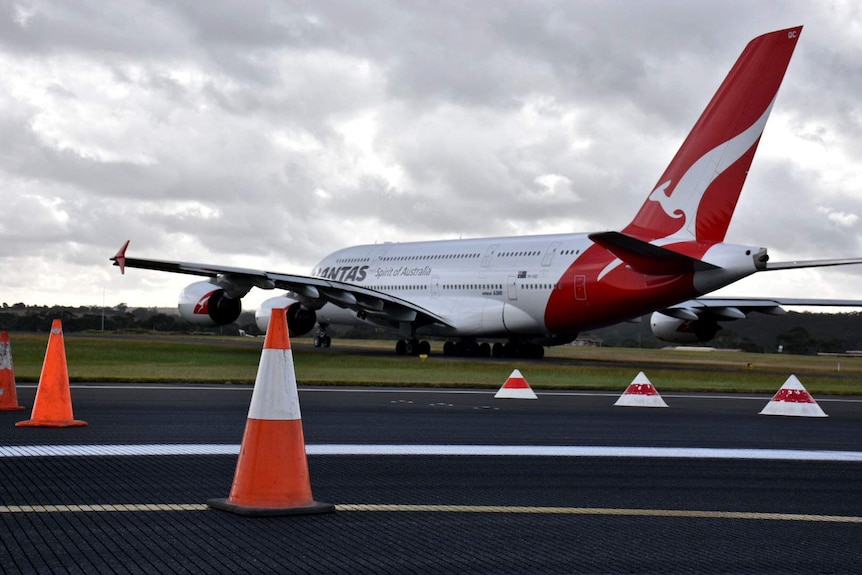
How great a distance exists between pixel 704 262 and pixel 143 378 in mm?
12527

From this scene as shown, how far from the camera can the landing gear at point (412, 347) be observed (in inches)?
1463

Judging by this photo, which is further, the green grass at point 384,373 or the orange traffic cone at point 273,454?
the green grass at point 384,373

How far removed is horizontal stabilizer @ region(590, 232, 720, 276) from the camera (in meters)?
24.8

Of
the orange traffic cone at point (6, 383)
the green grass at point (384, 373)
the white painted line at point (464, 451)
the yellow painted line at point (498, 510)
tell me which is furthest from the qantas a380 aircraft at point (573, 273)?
the yellow painted line at point (498, 510)

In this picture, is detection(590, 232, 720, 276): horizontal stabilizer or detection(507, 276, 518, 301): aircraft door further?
detection(507, 276, 518, 301): aircraft door

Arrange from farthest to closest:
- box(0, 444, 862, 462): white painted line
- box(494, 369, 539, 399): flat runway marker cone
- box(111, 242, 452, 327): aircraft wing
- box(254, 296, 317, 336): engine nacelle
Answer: box(254, 296, 317, 336): engine nacelle < box(111, 242, 452, 327): aircraft wing < box(494, 369, 539, 399): flat runway marker cone < box(0, 444, 862, 462): white painted line

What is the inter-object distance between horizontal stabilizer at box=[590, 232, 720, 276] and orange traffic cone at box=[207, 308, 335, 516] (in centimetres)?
1847

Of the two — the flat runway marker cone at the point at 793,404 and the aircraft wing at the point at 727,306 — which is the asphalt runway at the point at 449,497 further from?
the aircraft wing at the point at 727,306

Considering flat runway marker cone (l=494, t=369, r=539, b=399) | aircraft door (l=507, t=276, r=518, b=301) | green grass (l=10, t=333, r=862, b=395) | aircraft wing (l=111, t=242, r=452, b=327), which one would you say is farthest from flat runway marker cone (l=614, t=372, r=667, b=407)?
aircraft door (l=507, t=276, r=518, b=301)

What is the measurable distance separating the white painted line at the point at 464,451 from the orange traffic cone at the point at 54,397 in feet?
5.55

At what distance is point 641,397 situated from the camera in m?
15.6

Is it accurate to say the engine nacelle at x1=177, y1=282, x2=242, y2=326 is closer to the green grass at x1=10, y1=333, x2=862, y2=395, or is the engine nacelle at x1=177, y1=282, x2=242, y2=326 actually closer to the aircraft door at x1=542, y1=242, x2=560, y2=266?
the green grass at x1=10, y1=333, x2=862, y2=395

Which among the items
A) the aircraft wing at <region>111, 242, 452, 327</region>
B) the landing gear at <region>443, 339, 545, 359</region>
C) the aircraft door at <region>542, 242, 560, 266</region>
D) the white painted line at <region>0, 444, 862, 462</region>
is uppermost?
the aircraft door at <region>542, 242, 560, 266</region>

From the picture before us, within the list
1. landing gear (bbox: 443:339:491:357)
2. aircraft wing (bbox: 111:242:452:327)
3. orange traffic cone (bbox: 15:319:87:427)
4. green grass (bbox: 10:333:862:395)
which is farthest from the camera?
landing gear (bbox: 443:339:491:357)
